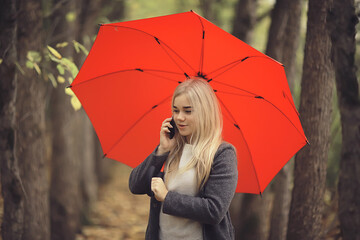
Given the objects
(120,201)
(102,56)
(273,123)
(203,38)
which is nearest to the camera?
(203,38)

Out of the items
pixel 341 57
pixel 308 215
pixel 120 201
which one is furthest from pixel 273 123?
pixel 120 201

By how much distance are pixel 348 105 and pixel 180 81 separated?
126 centimetres

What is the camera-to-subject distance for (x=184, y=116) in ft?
8.21

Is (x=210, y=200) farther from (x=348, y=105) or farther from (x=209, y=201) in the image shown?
(x=348, y=105)

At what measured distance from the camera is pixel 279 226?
441 cm

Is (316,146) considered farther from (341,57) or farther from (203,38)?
(203,38)

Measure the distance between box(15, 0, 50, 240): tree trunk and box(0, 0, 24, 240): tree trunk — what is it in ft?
2.58

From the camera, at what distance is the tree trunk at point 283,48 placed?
179 inches

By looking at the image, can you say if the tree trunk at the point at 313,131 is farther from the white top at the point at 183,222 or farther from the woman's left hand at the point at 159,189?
the woman's left hand at the point at 159,189

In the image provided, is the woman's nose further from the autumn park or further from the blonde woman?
the autumn park

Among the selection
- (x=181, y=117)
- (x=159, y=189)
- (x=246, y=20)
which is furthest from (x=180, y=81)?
(x=246, y=20)

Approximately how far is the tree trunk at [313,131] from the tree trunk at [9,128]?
8.50 ft

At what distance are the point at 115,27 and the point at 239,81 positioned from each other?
1.07 meters

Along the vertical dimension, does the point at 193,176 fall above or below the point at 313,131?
below
